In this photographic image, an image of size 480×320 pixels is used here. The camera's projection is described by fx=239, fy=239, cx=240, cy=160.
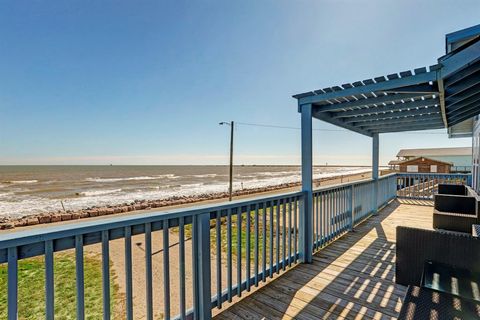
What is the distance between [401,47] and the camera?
518 centimetres

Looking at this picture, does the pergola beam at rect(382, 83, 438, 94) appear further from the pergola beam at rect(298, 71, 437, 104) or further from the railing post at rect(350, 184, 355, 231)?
the railing post at rect(350, 184, 355, 231)

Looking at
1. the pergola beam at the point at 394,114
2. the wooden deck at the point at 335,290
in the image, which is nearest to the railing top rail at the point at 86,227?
the wooden deck at the point at 335,290

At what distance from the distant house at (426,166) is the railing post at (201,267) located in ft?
80.3

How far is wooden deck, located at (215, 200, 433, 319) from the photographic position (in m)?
2.08

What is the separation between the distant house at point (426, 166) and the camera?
66.8ft

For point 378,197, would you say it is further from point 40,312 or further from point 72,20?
point 72,20

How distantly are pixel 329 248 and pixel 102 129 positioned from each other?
95.2 feet

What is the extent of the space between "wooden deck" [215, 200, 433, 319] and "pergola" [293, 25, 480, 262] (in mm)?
432

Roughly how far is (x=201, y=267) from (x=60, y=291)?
288 cm

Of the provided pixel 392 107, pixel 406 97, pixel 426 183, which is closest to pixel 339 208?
pixel 392 107

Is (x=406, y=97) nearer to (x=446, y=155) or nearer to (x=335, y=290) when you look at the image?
(x=335, y=290)

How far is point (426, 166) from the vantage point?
69.1ft

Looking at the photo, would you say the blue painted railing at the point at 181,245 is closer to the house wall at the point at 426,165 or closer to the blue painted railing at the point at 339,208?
the blue painted railing at the point at 339,208

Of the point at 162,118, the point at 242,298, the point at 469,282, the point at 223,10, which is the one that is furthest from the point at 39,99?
the point at 469,282
